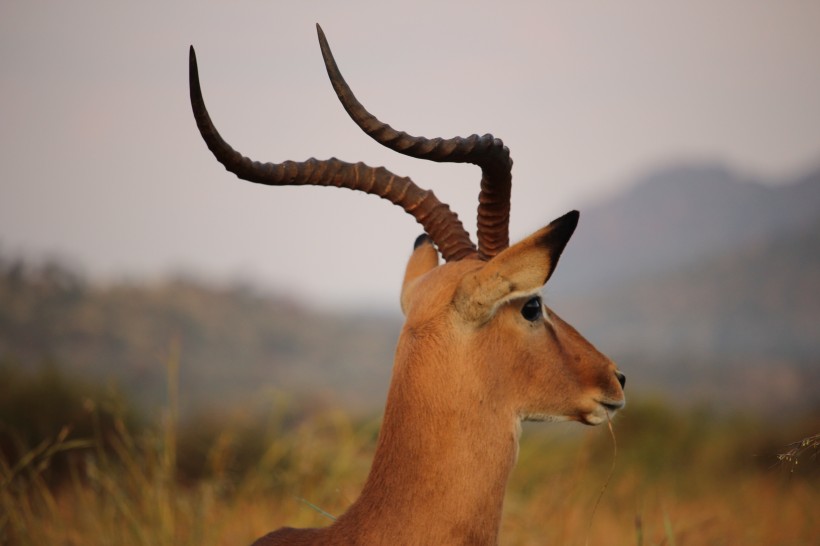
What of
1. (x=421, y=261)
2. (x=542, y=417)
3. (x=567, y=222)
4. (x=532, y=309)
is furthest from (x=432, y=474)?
(x=421, y=261)

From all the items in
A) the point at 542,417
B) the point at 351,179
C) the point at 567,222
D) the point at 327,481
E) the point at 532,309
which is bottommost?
the point at 327,481

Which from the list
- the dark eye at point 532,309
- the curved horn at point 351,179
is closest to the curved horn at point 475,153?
the curved horn at point 351,179

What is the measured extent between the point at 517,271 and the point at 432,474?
3.11ft

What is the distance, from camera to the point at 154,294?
30094 millimetres

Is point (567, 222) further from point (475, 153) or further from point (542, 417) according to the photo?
point (542, 417)

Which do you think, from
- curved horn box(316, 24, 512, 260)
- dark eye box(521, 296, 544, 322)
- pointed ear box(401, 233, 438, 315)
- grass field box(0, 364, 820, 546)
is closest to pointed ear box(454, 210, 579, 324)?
dark eye box(521, 296, 544, 322)

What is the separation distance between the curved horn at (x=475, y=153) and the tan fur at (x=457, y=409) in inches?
9.5

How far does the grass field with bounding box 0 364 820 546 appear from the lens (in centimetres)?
690

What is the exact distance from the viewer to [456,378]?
11.9 ft

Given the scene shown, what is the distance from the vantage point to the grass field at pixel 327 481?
6.90m

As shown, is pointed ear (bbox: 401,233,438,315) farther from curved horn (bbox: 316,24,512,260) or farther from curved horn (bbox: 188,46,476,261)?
curved horn (bbox: 316,24,512,260)

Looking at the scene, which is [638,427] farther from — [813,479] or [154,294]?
[154,294]

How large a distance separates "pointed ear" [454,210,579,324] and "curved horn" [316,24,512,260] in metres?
0.51

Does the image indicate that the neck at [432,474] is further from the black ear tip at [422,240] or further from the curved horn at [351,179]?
the black ear tip at [422,240]
